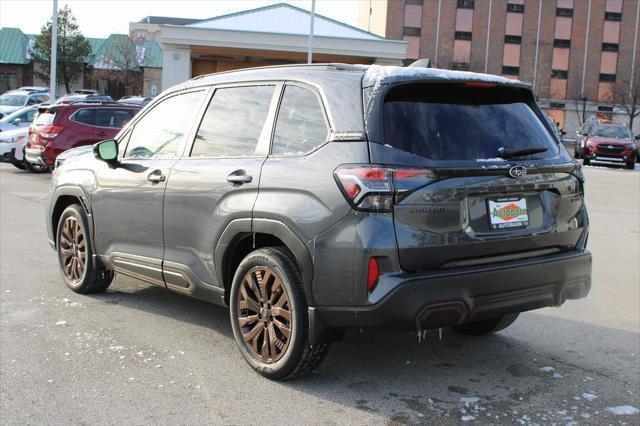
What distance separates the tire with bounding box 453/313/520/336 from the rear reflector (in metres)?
1.75

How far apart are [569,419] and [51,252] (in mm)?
6271

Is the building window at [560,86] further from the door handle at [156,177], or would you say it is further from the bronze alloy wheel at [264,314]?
the bronze alloy wheel at [264,314]

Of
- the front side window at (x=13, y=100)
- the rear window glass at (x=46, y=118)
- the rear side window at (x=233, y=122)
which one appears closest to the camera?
the rear side window at (x=233, y=122)

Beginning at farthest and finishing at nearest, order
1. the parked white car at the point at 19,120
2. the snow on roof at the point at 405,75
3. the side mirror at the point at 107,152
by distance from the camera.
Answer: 1. the parked white car at the point at 19,120
2. the side mirror at the point at 107,152
3. the snow on roof at the point at 405,75

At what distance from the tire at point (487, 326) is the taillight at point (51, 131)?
1367 cm

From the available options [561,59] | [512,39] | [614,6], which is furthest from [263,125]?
[614,6]

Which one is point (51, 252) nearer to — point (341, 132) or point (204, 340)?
point (204, 340)

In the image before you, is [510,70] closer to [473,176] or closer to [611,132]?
[611,132]

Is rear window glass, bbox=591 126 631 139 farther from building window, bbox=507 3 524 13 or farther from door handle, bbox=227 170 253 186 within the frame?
building window, bbox=507 3 524 13

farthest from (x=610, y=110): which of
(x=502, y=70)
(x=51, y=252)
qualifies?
(x=51, y=252)

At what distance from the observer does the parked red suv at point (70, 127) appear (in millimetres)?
16797

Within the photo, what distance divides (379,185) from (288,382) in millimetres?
1403

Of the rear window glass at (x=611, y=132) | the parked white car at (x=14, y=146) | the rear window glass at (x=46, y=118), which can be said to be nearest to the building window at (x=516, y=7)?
the rear window glass at (x=611, y=132)

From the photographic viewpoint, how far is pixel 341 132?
404 cm
